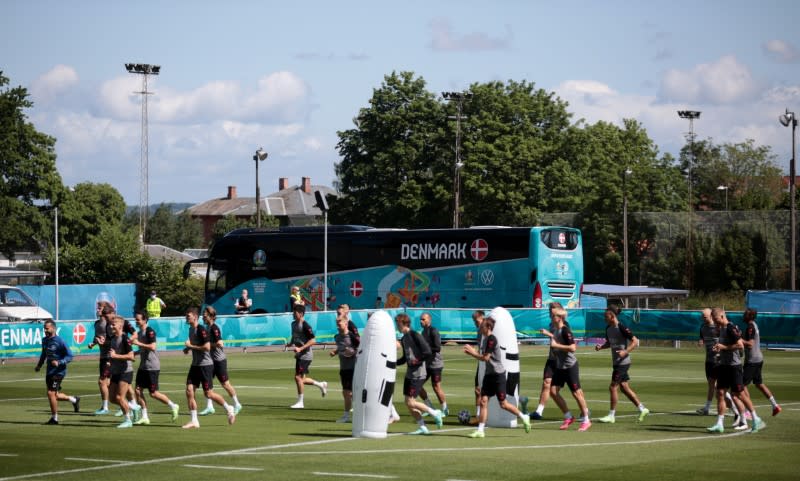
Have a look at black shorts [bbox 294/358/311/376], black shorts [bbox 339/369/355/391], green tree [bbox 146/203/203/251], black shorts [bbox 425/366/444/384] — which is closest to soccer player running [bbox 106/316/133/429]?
black shorts [bbox 339/369/355/391]

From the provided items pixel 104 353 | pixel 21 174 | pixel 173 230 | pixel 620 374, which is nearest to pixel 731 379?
pixel 620 374

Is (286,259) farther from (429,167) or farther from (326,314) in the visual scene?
(429,167)

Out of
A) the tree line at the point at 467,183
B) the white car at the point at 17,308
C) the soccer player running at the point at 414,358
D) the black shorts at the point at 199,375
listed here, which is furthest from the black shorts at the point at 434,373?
the tree line at the point at 467,183

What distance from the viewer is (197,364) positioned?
2131cm

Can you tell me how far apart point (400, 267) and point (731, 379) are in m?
29.8

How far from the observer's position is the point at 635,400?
21500mm

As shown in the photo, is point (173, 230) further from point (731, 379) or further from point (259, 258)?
point (731, 379)

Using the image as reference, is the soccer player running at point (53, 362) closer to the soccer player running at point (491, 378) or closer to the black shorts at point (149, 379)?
the black shorts at point (149, 379)

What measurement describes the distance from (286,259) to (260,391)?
2379 cm

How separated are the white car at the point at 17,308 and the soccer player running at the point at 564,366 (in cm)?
2862

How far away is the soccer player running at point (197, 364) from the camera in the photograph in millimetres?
20953

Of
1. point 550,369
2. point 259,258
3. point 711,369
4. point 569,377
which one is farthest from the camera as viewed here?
point 259,258

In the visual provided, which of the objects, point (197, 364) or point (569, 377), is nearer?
point (569, 377)

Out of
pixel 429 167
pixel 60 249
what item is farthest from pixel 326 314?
pixel 429 167
